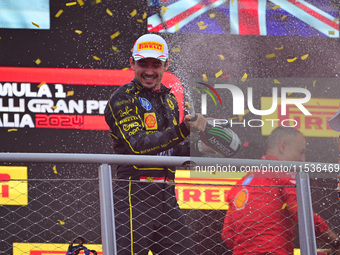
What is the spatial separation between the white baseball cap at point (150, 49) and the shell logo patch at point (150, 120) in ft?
0.98

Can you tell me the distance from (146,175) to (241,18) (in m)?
1.54

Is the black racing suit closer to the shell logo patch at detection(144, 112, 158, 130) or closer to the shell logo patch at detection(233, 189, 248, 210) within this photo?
the shell logo patch at detection(144, 112, 158, 130)

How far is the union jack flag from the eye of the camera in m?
3.82

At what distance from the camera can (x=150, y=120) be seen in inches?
114

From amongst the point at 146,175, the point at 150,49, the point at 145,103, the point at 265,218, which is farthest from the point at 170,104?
the point at 265,218

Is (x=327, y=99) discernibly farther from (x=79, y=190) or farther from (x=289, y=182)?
(x=79, y=190)

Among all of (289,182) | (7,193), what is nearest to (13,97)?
(7,193)

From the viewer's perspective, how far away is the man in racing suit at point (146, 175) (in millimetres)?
2725

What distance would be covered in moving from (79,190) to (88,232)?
10.8 inches

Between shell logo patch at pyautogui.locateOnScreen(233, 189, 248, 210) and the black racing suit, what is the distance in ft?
1.59

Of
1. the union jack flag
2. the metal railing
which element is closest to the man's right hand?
the metal railing

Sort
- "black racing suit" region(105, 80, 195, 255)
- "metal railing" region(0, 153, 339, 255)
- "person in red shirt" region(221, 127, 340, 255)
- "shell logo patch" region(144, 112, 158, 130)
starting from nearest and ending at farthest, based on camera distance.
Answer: "metal railing" region(0, 153, 339, 255) < "black racing suit" region(105, 80, 195, 255) < "shell logo patch" region(144, 112, 158, 130) < "person in red shirt" region(221, 127, 340, 255)

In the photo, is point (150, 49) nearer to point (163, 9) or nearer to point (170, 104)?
point (170, 104)

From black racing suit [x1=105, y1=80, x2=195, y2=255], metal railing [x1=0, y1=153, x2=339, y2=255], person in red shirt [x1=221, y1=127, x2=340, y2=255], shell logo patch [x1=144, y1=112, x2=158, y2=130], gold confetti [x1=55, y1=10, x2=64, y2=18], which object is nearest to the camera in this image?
metal railing [x1=0, y1=153, x2=339, y2=255]
